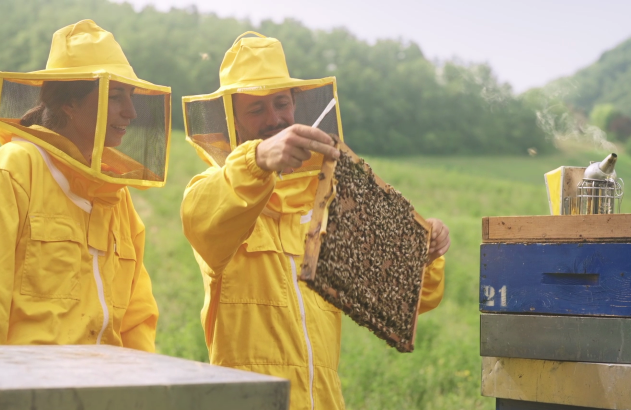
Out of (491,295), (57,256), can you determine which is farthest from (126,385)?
(491,295)

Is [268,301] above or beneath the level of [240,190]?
beneath

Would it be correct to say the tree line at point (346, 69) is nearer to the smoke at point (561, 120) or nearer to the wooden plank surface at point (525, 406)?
the smoke at point (561, 120)

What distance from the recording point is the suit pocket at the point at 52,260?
2746 mm

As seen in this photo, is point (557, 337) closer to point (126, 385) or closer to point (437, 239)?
point (437, 239)

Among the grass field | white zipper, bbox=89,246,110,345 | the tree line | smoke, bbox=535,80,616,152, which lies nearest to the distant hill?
the grass field

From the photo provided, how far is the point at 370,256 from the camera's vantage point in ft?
8.96

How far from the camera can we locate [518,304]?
9.96 ft

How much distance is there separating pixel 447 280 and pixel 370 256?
8229mm

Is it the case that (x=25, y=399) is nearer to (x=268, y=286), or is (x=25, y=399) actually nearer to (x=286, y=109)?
(x=268, y=286)

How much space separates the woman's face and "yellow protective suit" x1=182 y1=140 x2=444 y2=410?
0.45 m

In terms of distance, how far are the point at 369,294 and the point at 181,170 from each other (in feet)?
39.6

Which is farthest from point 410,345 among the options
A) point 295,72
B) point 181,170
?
point 295,72

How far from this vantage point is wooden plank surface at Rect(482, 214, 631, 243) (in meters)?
2.86

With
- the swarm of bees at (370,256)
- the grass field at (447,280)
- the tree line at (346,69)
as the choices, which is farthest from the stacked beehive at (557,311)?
the tree line at (346,69)
